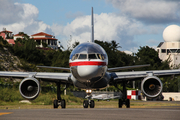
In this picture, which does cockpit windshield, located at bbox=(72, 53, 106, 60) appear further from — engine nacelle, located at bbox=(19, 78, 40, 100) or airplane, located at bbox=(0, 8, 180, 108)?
engine nacelle, located at bbox=(19, 78, 40, 100)

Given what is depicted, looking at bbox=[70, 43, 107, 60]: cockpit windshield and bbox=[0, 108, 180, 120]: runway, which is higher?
bbox=[70, 43, 107, 60]: cockpit windshield

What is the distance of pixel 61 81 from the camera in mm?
23031

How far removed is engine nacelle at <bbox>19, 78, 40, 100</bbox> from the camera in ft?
68.5

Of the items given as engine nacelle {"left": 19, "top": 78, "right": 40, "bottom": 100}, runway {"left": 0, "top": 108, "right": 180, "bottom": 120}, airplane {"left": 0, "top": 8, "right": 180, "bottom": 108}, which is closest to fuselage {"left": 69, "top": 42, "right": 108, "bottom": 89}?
airplane {"left": 0, "top": 8, "right": 180, "bottom": 108}

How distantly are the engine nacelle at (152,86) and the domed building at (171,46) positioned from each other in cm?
8098

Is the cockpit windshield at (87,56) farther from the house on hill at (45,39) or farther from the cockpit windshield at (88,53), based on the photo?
the house on hill at (45,39)

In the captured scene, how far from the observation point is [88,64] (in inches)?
742

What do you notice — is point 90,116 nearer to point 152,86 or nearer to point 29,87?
point 152,86

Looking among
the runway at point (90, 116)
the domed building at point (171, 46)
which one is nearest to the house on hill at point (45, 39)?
the domed building at point (171, 46)

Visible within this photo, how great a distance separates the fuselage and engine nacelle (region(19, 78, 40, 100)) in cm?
269

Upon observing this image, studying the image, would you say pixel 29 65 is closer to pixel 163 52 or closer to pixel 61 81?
pixel 61 81

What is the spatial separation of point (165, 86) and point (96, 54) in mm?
69155

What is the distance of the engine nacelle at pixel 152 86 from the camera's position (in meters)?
20.5

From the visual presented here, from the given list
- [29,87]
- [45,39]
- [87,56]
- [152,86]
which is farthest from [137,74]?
[45,39]
